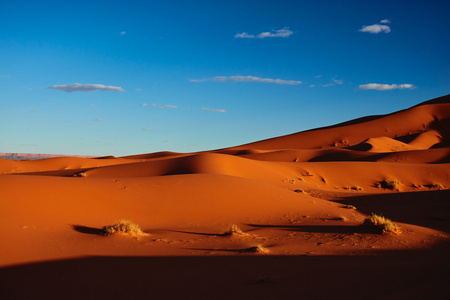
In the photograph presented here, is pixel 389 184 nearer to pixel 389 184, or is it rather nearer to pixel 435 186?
pixel 389 184

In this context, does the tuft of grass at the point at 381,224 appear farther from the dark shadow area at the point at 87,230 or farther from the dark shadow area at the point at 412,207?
the dark shadow area at the point at 87,230

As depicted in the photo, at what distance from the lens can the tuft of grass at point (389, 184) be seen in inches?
1138

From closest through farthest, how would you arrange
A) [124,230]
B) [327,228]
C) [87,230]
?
[124,230]
[87,230]
[327,228]

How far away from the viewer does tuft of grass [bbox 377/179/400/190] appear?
2889 cm

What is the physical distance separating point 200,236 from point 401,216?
9.74m

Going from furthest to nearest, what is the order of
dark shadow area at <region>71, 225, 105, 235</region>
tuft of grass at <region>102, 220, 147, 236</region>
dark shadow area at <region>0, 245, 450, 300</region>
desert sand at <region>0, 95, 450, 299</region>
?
dark shadow area at <region>71, 225, 105, 235</region>, tuft of grass at <region>102, 220, 147, 236</region>, desert sand at <region>0, 95, 450, 299</region>, dark shadow area at <region>0, 245, 450, 300</region>

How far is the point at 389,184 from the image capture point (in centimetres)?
2934

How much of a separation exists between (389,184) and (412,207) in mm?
12058

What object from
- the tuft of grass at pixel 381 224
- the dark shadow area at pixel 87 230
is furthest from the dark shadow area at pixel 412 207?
the dark shadow area at pixel 87 230

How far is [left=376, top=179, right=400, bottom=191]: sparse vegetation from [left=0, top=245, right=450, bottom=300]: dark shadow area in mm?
21871

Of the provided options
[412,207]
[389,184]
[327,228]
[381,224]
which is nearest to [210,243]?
[327,228]

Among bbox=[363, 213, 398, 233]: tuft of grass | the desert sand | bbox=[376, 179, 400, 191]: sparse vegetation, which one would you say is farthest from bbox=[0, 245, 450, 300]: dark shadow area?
bbox=[376, 179, 400, 191]: sparse vegetation

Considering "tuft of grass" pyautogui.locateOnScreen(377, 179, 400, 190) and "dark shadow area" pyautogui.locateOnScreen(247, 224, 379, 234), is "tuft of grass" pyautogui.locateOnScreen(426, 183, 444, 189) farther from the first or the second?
"dark shadow area" pyautogui.locateOnScreen(247, 224, 379, 234)

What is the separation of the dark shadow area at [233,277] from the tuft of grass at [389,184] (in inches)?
861
